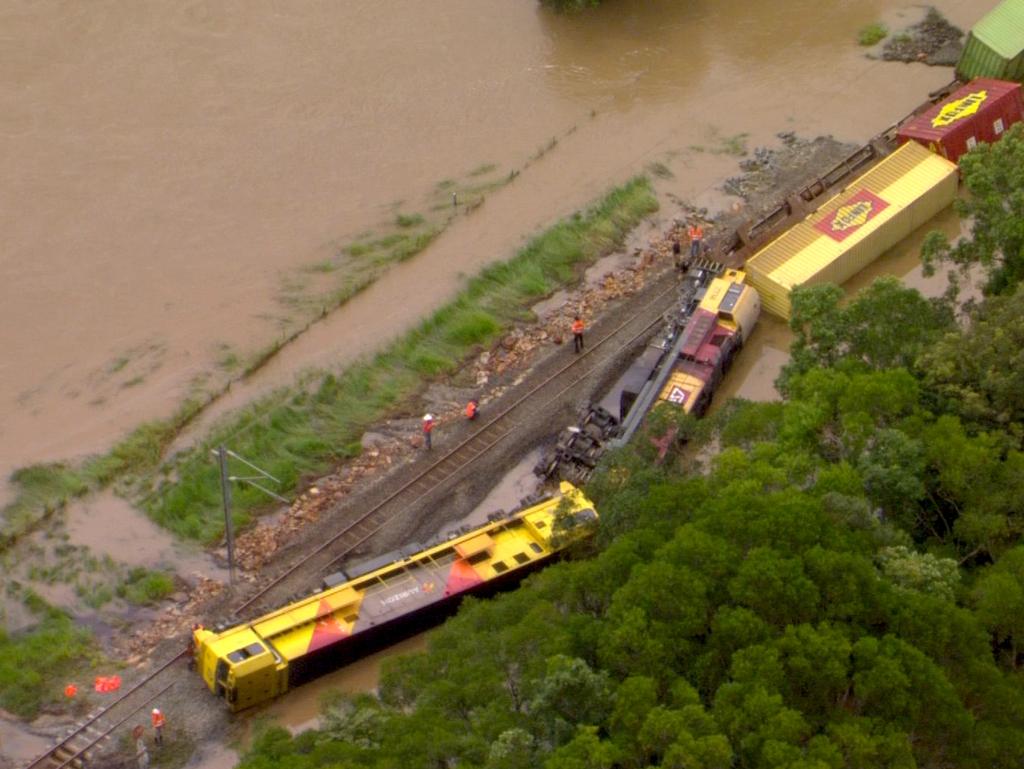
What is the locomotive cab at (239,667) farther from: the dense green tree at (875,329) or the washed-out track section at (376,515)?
the dense green tree at (875,329)

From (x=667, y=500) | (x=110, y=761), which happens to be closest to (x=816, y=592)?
(x=667, y=500)

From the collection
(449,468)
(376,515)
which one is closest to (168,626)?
(376,515)

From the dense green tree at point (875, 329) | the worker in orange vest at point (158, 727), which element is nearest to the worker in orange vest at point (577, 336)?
the dense green tree at point (875, 329)

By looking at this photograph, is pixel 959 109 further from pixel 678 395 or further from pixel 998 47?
pixel 678 395

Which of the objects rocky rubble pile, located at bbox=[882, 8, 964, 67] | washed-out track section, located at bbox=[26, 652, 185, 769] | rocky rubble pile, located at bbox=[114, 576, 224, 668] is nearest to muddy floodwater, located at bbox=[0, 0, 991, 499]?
rocky rubble pile, located at bbox=[882, 8, 964, 67]

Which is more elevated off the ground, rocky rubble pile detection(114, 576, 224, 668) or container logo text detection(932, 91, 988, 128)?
container logo text detection(932, 91, 988, 128)

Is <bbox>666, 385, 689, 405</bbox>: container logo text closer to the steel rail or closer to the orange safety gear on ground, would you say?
the steel rail
